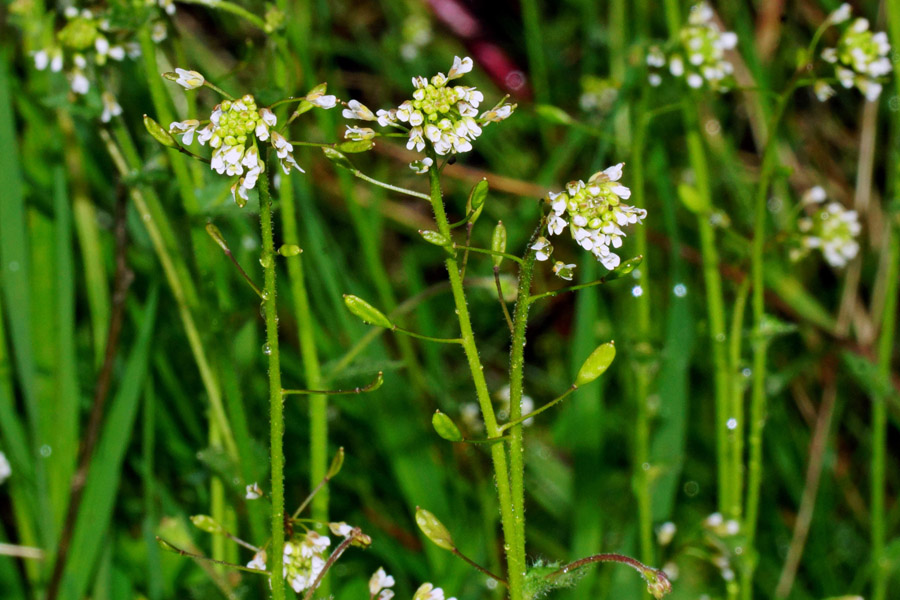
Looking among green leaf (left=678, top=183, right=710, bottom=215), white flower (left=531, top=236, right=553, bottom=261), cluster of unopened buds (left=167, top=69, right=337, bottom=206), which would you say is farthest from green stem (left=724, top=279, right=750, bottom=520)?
cluster of unopened buds (left=167, top=69, right=337, bottom=206)

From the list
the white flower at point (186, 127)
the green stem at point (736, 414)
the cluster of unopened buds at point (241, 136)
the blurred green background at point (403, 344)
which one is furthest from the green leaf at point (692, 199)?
the white flower at point (186, 127)

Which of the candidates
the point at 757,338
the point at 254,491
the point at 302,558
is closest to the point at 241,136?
the point at 254,491

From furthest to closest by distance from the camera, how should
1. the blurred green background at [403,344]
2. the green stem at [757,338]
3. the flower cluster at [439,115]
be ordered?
the blurred green background at [403,344] < the green stem at [757,338] < the flower cluster at [439,115]

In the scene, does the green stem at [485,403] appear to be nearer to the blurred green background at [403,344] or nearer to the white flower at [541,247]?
the white flower at [541,247]

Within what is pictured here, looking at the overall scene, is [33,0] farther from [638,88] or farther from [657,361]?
[657,361]

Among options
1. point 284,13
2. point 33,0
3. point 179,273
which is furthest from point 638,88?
point 33,0
